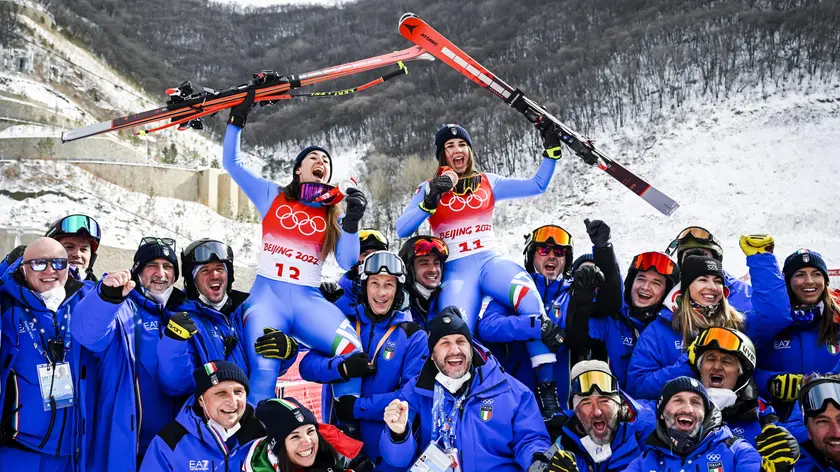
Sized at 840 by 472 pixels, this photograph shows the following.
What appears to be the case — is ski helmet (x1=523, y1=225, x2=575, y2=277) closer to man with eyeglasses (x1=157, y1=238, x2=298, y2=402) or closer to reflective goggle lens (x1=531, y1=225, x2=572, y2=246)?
reflective goggle lens (x1=531, y1=225, x2=572, y2=246)

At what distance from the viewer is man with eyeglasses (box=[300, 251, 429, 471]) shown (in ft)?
15.4

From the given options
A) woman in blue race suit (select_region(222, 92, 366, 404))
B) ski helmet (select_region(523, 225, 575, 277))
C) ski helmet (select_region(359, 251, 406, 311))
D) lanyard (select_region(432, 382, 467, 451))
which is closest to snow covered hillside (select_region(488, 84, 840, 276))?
ski helmet (select_region(523, 225, 575, 277))

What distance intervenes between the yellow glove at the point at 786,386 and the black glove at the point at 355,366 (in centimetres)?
267

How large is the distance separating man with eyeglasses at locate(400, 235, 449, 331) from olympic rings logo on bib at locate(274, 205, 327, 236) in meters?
0.79

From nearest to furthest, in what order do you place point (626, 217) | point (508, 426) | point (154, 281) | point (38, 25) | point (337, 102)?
point (508, 426)
point (154, 281)
point (626, 217)
point (38, 25)
point (337, 102)

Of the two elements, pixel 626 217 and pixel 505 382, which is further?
pixel 626 217

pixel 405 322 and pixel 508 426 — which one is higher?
pixel 405 322

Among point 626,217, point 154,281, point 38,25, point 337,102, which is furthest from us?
point 337,102

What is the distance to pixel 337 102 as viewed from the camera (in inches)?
3000

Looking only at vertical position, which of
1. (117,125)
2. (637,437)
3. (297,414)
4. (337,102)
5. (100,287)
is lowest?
(637,437)

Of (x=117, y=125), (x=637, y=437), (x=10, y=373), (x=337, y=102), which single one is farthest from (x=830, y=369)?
(x=337, y=102)

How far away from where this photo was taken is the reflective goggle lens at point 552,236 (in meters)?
5.81

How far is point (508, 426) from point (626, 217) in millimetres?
34088

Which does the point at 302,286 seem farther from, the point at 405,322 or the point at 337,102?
the point at 337,102
